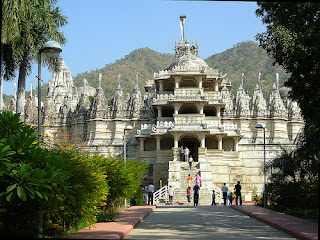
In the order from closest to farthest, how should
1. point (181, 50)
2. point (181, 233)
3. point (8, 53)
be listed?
1. point (181, 233)
2. point (8, 53)
3. point (181, 50)

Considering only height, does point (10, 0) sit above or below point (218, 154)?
above

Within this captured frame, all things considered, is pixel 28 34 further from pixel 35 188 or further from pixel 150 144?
pixel 150 144

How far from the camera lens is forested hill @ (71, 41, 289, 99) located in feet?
479

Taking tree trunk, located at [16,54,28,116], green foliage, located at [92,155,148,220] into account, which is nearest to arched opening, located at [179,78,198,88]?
tree trunk, located at [16,54,28,116]

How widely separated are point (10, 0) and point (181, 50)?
1680 inches

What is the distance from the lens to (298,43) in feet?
63.1

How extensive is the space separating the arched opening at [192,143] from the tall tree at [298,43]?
25.1m

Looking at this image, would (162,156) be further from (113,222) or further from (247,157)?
(113,222)

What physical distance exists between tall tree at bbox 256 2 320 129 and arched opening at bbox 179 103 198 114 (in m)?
25.6

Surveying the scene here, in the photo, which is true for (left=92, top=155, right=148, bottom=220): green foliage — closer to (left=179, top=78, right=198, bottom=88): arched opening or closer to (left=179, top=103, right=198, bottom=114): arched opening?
(left=179, top=103, right=198, bottom=114): arched opening

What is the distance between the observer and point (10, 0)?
68.5ft

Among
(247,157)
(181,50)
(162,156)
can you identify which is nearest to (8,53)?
(162,156)

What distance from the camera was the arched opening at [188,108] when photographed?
48.1 m

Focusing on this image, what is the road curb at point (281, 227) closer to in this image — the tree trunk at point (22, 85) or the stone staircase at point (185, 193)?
the stone staircase at point (185, 193)
